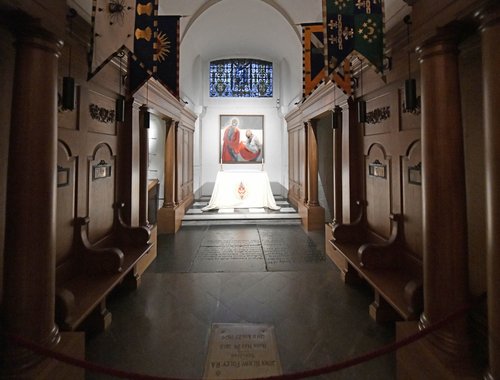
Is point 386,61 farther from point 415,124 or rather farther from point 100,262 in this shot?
point 100,262

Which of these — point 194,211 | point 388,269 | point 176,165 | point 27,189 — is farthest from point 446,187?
point 194,211

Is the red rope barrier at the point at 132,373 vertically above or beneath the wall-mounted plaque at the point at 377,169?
beneath

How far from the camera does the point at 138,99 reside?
13.6 feet

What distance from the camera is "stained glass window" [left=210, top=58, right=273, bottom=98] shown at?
1162cm

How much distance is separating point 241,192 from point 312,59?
5.47 meters

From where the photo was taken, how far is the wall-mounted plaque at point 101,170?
327 cm

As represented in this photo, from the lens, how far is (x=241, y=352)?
2.40 m

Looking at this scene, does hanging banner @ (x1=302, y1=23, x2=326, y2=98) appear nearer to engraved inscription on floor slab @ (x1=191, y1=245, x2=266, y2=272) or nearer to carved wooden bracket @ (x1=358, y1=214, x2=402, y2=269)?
carved wooden bracket @ (x1=358, y1=214, x2=402, y2=269)

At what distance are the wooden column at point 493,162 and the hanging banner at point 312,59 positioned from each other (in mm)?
2323

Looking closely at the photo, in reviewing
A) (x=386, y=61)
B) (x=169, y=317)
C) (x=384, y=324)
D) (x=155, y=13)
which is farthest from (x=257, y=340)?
(x=155, y=13)

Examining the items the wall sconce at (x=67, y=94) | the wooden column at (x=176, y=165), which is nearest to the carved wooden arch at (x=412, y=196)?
the wall sconce at (x=67, y=94)

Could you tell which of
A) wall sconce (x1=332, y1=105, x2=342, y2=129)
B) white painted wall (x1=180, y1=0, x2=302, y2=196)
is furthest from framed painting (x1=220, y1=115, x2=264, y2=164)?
wall sconce (x1=332, y1=105, x2=342, y2=129)

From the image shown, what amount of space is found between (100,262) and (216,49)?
31.2 feet

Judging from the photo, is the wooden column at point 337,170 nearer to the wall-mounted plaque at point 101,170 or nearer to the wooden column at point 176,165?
the wall-mounted plaque at point 101,170
